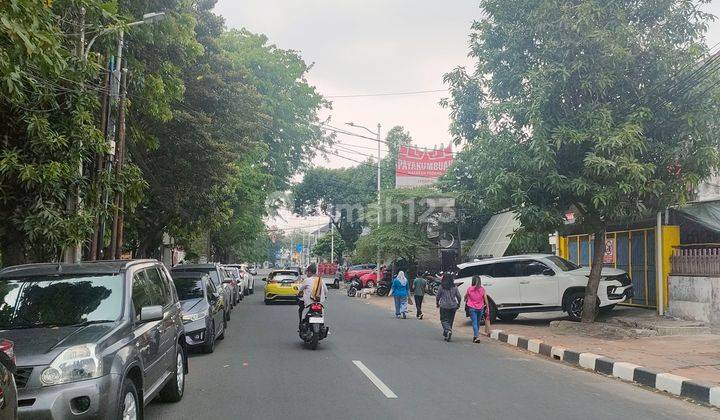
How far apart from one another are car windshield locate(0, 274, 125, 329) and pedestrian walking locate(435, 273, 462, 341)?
9213 mm

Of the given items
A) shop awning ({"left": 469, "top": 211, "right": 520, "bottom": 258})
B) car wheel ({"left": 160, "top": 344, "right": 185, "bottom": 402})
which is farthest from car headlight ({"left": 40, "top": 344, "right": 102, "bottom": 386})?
shop awning ({"left": 469, "top": 211, "right": 520, "bottom": 258})

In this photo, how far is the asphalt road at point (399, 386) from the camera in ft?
23.3

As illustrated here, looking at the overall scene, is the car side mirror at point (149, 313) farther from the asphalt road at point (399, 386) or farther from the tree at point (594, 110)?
the tree at point (594, 110)

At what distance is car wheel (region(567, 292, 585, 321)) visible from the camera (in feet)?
55.2

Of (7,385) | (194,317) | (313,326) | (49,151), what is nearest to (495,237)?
(313,326)

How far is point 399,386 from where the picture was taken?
8516 mm

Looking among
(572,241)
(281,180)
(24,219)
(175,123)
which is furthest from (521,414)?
(281,180)

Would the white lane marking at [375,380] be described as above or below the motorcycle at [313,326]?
below

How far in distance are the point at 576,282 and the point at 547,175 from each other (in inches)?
168

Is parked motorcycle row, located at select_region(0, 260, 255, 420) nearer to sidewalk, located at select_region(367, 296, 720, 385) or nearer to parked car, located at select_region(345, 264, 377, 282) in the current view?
sidewalk, located at select_region(367, 296, 720, 385)

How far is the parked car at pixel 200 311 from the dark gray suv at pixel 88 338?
3991 millimetres

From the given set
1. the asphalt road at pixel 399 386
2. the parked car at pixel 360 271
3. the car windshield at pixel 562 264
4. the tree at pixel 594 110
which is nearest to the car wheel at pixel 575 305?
the car windshield at pixel 562 264

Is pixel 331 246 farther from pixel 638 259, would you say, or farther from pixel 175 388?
pixel 175 388

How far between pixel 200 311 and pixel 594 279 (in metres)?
9.36
